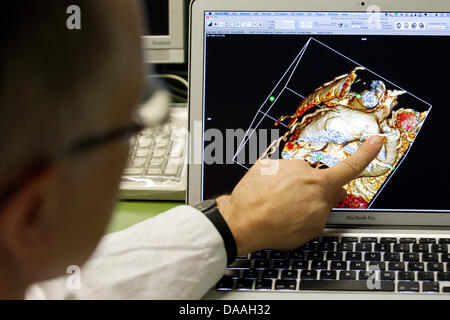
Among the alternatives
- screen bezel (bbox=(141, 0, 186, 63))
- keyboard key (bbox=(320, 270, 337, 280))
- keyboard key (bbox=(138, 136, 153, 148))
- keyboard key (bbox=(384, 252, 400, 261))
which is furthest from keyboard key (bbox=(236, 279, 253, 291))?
screen bezel (bbox=(141, 0, 186, 63))

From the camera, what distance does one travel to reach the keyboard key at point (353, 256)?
2.33 feet

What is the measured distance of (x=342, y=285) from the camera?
67 cm

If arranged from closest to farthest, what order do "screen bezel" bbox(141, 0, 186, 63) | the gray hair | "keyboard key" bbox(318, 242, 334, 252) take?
the gray hair, "keyboard key" bbox(318, 242, 334, 252), "screen bezel" bbox(141, 0, 186, 63)

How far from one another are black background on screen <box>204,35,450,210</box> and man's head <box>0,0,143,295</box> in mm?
481

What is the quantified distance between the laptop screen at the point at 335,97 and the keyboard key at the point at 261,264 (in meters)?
0.16

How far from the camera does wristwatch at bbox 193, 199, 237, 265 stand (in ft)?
2.28

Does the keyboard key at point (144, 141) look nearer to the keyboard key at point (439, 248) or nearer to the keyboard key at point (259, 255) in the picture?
the keyboard key at point (259, 255)

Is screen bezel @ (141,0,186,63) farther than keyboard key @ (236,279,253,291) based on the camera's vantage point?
Yes

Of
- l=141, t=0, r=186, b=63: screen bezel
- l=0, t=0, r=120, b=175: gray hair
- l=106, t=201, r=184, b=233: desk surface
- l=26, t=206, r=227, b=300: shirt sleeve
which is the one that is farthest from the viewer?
l=141, t=0, r=186, b=63: screen bezel

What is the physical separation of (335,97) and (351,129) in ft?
0.20

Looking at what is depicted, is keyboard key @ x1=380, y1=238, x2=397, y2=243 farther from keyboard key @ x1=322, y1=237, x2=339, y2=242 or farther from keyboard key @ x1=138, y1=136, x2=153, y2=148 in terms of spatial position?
keyboard key @ x1=138, y1=136, x2=153, y2=148

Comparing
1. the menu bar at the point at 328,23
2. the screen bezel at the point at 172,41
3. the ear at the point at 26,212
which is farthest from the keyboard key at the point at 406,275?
the screen bezel at the point at 172,41

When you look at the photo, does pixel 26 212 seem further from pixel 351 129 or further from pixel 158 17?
pixel 158 17
